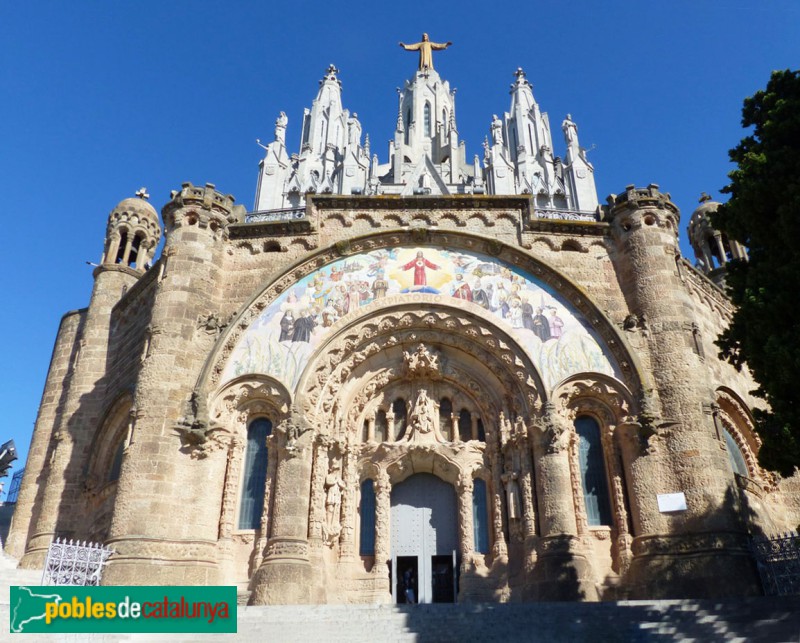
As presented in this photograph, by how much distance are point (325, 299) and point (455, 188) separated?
38473mm

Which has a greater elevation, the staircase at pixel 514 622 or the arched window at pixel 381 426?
the arched window at pixel 381 426

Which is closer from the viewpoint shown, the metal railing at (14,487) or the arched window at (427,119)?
the metal railing at (14,487)

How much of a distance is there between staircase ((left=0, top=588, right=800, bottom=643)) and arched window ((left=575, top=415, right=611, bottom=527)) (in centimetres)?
385

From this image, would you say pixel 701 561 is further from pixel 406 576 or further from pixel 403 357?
pixel 403 357

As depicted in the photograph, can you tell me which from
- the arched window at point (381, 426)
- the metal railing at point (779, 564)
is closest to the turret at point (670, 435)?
A: the metal railing at point (779, 564)

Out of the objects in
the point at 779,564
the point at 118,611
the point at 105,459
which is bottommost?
the point at 118,611

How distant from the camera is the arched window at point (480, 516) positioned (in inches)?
625

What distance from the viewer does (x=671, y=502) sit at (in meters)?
14.0

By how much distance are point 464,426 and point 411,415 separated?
153 centimetres

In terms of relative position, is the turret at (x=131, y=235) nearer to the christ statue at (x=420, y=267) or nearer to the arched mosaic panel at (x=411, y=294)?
the arched mosaic panel at (x=411, y=294)

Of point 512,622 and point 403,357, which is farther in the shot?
point 403,357

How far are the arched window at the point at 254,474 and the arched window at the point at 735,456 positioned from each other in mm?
11906

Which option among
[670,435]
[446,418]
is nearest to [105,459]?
[446,418]

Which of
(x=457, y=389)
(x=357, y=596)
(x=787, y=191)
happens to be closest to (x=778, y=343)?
(x=787, y=191)
